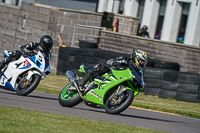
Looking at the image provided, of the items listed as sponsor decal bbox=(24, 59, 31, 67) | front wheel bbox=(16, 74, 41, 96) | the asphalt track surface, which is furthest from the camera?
sponsor decal bbox=(24, 59, 31, 67)

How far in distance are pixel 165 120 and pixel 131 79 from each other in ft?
5.26

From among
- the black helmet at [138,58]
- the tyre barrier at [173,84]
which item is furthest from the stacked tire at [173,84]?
the black helmet at [138,58]

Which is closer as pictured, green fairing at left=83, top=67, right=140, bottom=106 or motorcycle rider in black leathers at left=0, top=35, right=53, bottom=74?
green fairing at left=83, top=67, right=140, bottom=106

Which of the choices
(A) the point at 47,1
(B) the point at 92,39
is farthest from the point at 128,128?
(A) the point at 47,1

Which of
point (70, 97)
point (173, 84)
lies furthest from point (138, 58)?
point (173, 84)

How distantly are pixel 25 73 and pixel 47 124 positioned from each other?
405cm

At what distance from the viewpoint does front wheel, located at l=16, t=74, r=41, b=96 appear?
396 inches

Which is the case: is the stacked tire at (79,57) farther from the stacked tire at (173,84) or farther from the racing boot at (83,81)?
the racing boot at (83,81)

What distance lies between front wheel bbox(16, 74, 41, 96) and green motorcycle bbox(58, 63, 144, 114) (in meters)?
1.21

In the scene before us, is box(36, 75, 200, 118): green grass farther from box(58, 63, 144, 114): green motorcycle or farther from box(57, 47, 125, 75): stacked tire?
box(58, 63, 144, 114): green motorcycle

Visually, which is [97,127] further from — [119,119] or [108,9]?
[108,9]

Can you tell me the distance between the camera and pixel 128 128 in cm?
735

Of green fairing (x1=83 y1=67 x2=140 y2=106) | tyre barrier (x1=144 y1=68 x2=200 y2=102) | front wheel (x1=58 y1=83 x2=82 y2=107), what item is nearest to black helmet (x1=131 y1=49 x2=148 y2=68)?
green fairing (x1=83 y1=67 x2=140 y2=106)

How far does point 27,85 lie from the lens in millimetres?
10242
